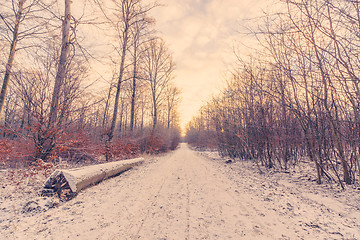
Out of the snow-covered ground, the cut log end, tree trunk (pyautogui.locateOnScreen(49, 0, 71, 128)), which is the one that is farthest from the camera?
tree trunk (pyautogui.locateOnScreen(49, 0, 71, 128))

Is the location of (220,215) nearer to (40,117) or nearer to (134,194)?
(134,194)

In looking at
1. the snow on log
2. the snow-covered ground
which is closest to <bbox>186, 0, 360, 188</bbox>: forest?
the snow-covered ground

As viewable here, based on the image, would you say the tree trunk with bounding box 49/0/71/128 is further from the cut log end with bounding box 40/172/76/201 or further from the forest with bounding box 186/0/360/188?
the forest with bounding box 186/0/360/188

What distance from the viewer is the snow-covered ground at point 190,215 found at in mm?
2449

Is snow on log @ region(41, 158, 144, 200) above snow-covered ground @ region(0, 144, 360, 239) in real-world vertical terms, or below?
above

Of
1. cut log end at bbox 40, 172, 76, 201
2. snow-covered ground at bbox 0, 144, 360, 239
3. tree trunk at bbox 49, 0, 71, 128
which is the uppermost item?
tree trunk at bbox 49, 0, 71, 128

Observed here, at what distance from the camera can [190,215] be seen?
119 inches

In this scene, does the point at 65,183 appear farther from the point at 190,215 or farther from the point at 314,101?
the point at 314,101

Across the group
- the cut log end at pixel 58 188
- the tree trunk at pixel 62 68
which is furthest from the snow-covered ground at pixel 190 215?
the tree trunk at pixel 62 68

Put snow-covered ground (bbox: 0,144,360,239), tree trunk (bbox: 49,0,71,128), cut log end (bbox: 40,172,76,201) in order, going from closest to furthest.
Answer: snow-covered ground (bbox: 0,144,360,239) → cut log end (bbox: 40,172,76,201) → tree trunk (bbox: 49,0,71,128)

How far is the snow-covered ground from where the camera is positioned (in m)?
2.45

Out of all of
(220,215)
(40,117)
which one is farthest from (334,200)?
(40,117)

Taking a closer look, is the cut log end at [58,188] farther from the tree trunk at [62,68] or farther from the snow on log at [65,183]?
the tree trunk at [62,68]

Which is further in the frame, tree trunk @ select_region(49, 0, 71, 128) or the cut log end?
tree trunk @ select_region(49, 0, 71, 128)
